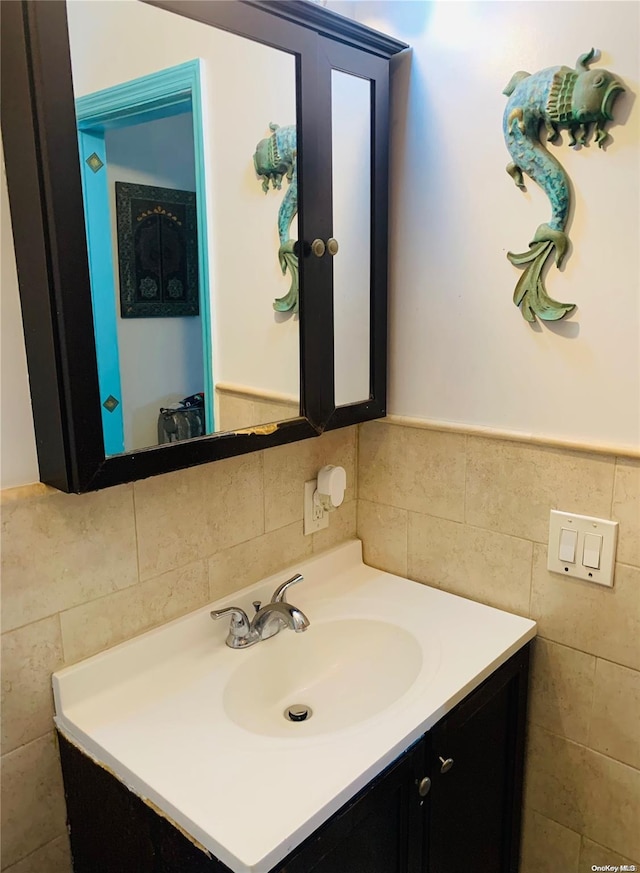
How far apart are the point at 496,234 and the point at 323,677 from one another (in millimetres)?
915

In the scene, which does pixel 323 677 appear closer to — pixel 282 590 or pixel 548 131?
pixel 282 590

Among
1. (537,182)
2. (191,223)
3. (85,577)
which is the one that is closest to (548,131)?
(537,182)

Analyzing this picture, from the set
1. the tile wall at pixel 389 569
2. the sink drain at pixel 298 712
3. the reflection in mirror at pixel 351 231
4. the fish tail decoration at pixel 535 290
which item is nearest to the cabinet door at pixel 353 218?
the reflection in mirror at pixel 351 231

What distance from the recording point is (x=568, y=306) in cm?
113

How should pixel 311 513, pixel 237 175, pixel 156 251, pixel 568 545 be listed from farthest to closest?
1. pixel 311 513
2. pixel 568 545
3. pixel 237 175
4. pixel 156 251

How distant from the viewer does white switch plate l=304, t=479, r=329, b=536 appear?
140 cm

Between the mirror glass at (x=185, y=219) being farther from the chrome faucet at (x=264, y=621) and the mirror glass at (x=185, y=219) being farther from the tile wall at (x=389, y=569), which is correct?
the chrome faucet at (x=264, y=621)

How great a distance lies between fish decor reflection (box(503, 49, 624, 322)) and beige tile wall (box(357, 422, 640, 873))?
0.96ft

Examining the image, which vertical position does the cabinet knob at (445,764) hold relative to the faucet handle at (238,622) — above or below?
below

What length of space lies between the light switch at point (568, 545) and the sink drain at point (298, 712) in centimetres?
56

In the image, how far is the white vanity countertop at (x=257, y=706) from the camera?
83cm

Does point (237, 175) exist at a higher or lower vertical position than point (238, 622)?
higher

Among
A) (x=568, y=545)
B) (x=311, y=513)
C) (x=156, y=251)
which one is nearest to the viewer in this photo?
(x=156, y=251)

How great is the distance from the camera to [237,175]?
111 cm
